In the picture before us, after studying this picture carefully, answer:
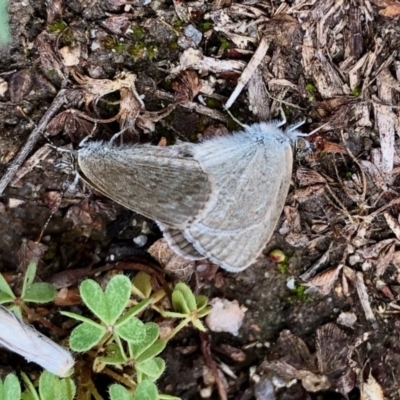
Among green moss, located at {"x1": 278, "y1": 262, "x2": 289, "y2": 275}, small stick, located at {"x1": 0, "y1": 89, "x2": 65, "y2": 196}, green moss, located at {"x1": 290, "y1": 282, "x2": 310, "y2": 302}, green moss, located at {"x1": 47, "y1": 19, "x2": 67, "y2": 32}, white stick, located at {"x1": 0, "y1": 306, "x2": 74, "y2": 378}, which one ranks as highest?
green moss, located at {"x1": 47, "y1": 19, "x2": 67, "y2": 32}

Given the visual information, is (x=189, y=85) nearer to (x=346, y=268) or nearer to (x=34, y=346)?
(x=346, y=268)

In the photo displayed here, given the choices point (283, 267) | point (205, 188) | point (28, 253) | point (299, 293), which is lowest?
point (299, 293)

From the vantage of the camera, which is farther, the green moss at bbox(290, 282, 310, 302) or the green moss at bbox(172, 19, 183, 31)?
the green moss at bbox(290, 282, 310, 302)

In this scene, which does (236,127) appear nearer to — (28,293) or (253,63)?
(253,63)

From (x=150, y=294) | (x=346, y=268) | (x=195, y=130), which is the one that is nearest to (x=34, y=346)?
(x=150, y=294)

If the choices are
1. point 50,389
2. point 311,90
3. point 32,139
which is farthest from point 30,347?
point 311,90

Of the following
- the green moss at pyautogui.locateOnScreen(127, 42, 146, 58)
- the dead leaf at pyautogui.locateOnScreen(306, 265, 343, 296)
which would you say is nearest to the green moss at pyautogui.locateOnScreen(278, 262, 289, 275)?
the dead leaf at pyautogui.locateOnScreen(306, 265, 343, 296)

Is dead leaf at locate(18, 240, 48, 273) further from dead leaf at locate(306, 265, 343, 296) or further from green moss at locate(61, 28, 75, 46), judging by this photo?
dead leaf at locate(306, 265, 343, 296)
